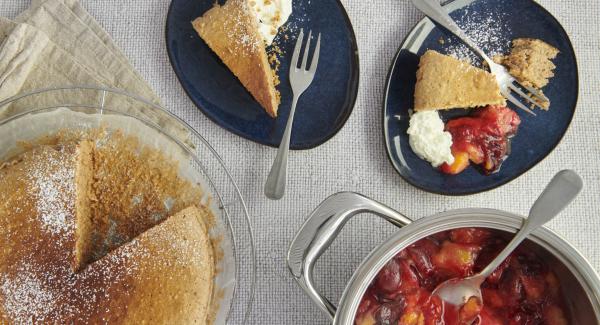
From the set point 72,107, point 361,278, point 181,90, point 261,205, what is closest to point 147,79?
point 181,90

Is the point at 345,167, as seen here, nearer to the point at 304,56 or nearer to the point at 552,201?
the point at 304,56

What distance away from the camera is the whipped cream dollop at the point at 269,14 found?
6.33 feet

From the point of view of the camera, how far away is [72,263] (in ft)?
5.64

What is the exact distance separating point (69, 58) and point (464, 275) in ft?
4.51

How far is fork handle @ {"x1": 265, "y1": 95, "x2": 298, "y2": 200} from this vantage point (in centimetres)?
185

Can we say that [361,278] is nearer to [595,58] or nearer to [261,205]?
[261,205]

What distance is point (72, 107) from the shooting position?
1.86 meters

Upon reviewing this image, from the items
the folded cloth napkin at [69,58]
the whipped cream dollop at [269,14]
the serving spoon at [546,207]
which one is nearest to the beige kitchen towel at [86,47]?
the folded cloth napkin at [69,58]

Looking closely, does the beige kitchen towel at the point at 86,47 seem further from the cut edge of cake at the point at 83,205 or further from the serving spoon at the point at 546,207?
the serving spoon at the point at 546,207

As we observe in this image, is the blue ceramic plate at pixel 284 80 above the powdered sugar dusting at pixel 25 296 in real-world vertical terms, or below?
above

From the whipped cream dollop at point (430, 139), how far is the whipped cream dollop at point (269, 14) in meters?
0.54

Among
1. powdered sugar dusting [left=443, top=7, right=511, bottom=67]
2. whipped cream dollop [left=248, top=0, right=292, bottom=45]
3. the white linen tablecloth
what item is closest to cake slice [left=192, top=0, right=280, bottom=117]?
whipped cream dollop [left=248, top=0, right=292, bottom=45]

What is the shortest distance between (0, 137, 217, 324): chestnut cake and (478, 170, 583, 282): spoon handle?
0.90 meters

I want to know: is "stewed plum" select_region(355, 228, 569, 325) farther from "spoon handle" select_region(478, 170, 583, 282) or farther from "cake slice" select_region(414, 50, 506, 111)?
"cake slice" select_region(414, 50, 506, 111)
